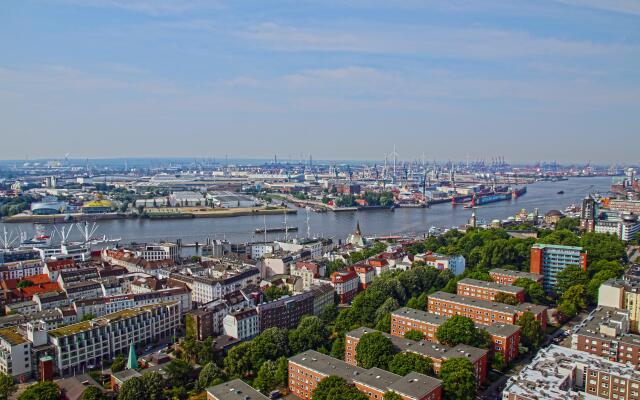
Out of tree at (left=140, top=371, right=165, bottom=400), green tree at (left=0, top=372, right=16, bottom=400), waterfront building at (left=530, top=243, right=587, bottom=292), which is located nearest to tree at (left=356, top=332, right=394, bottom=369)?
tree at (left=140, top=371, right=165, bottom=400)

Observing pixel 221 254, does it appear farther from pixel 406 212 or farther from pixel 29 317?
pixel 406 212

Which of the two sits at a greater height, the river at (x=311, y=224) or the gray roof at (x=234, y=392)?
the gray roof at (x=234, y=392)

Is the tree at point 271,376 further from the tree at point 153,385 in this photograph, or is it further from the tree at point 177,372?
the tree at point 153,385

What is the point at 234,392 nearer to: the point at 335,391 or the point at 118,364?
the point at 335,391

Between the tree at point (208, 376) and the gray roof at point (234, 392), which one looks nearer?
the gray roof at point (234, 392)

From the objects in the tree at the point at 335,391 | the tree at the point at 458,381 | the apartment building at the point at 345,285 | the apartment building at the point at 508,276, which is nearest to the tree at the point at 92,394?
the tree at the point at 335,391

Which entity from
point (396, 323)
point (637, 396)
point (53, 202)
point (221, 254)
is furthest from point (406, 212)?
point (637, 396)

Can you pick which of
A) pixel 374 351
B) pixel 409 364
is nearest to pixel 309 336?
pixel 374 351

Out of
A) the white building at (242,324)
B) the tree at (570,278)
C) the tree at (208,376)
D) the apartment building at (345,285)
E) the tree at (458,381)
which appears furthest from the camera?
the apartment building at (345,285)
